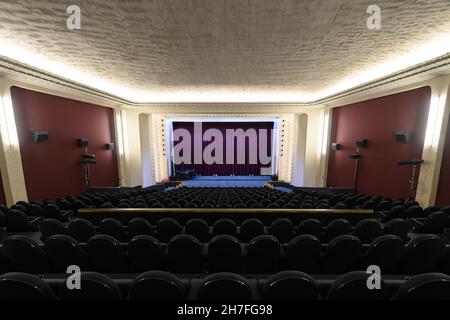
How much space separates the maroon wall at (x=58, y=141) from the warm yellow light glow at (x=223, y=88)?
143 cm

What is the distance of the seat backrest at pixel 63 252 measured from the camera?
7.09 ft

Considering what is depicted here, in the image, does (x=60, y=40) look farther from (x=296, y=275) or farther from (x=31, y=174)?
(x=296, y=275)

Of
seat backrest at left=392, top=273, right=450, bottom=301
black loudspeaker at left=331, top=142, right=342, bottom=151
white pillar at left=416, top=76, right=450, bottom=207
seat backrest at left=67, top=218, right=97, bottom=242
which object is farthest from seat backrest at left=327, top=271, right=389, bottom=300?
black loudspeaker at left=331, top=142, right=342, bottom=151

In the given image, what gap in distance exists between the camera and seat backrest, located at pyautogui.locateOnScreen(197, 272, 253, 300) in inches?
51.3

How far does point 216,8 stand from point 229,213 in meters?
3.64

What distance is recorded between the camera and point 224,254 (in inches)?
87.0

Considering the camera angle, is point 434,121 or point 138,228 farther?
point 434,121

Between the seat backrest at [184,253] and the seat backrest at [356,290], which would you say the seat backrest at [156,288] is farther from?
the seat backrest at [356,290]

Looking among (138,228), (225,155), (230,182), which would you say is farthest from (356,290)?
(225,155)

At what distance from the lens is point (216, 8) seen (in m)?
3.27

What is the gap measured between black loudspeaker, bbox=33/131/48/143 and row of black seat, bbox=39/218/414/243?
5276mm

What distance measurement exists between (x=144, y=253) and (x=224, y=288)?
1.30m

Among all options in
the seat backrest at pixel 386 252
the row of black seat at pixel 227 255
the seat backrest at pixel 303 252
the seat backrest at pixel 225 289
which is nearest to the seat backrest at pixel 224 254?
the row of black seat at pixel 227 255

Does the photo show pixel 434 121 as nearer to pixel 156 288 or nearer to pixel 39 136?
pixel 156 288
